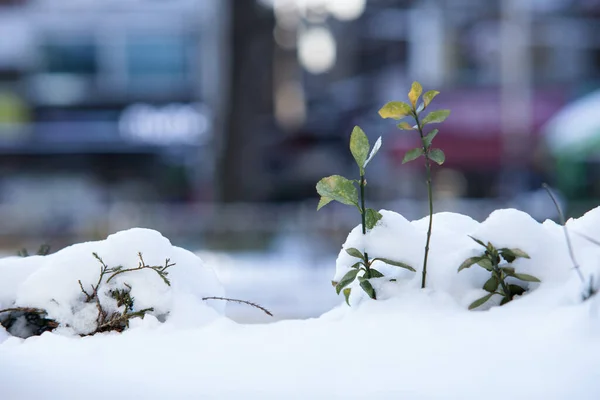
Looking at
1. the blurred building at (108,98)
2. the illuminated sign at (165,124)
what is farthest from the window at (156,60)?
the illuminated sign at (165,124)

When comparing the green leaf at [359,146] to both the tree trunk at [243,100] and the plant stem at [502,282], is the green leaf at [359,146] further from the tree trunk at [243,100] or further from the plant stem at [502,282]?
the tree trunk at [243,100]

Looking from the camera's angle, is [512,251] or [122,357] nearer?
[122,357]

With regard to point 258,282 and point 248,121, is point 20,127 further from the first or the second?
point 258,282

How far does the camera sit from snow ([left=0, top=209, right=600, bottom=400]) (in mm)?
1181

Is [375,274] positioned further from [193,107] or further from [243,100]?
[193,107]

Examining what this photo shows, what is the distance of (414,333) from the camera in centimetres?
138

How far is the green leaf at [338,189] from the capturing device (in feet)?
5.20

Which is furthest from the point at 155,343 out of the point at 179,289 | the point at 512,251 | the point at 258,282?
the point at 258,282

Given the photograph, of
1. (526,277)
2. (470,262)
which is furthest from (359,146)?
(526,277)

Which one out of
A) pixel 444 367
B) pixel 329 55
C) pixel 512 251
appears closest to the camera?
pixel 444 367

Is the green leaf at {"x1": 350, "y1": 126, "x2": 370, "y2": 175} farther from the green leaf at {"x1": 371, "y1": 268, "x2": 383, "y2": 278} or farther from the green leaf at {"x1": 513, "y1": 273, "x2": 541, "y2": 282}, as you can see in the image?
the green leaf at {"x1": 513, "y1": 273, "x2": 541, "y2": 282}

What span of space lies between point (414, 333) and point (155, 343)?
1.68 ft

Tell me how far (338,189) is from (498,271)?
39 centimetres

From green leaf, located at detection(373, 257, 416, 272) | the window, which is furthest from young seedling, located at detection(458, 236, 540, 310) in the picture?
the window
